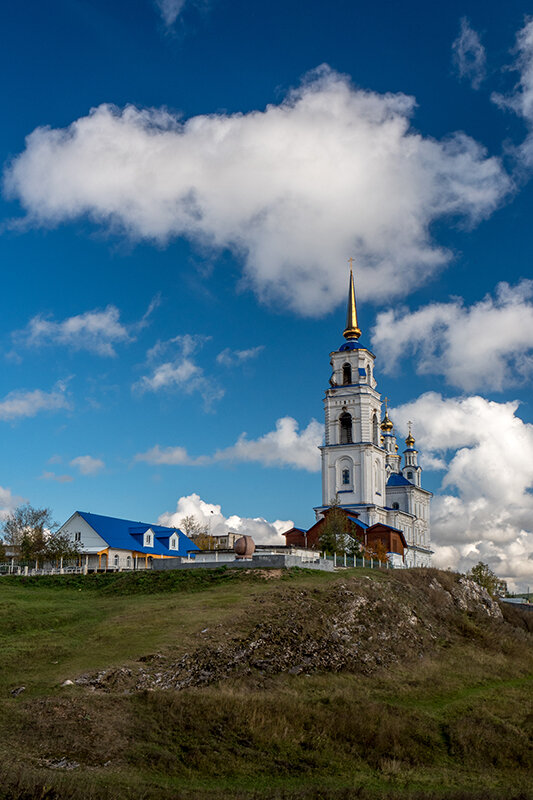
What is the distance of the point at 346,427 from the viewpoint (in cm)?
9381

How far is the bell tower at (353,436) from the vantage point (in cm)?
8969

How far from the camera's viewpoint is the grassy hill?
19.2 m

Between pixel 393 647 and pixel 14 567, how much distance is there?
35952 millimetres

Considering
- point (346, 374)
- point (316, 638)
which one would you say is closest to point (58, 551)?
point (316, 638)

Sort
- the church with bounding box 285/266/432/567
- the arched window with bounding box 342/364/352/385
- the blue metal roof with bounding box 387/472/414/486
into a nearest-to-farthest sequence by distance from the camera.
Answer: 1. the church with bounding box 285/266/432/567
2. the arched window with bounding box 342/364/352/385
3. the blue metal roof with bounding box 387/472/414/486

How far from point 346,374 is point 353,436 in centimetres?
891

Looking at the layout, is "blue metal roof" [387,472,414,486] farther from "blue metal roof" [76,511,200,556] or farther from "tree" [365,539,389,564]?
"blue metal roof" [76,511,200,556]

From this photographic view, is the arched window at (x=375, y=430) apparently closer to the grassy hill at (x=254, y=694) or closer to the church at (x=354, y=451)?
the church at (x=354, y=451)

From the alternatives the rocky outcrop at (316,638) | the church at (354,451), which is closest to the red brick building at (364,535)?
the church at (354,451)

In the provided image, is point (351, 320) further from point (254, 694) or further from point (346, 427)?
point (254, 694)

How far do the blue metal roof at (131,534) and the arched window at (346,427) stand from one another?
1123 inches

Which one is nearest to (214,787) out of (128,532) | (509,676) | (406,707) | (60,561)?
(406,707)

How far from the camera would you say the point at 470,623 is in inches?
1766

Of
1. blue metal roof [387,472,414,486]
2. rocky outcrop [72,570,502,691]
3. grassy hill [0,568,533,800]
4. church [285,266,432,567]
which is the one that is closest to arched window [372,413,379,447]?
church [285,266,432,567]
